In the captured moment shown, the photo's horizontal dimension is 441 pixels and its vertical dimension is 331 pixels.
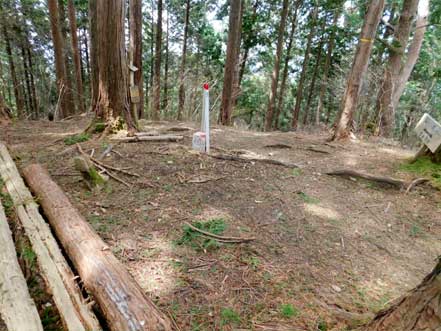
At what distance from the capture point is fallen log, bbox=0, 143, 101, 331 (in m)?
1.46

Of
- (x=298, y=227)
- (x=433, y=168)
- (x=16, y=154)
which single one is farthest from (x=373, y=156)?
(x=16, y=154)

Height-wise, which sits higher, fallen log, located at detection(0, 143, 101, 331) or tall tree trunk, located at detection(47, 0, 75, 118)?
tall tree trunk, located at detection(47, 0, 75, 118)

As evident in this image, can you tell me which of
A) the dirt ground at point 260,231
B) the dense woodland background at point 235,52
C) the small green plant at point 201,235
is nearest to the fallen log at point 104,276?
the dirt ground at point 260,231

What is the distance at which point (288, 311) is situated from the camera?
1763mm

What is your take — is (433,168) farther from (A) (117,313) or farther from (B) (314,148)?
(A) (117,313)

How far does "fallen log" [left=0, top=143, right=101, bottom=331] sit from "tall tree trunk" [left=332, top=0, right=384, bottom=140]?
5525 mm

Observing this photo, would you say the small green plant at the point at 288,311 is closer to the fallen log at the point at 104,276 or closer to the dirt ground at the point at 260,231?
the dirt ground at the point at 260,231

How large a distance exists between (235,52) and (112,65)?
448 centimetres

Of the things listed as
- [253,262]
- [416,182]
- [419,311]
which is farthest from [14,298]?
[416,182]

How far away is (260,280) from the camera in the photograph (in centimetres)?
202

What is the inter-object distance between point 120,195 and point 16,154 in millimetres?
2159

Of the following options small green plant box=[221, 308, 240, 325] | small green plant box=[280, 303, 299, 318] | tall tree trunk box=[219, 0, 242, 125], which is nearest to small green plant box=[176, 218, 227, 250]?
small green plant box=[221, 308, 240, 325]

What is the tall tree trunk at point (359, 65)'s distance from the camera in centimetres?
498

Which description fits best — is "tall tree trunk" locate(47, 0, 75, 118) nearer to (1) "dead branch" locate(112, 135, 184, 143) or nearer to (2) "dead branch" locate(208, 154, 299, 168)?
(1) "dead branch" locate(112, 135, 184, 143)
